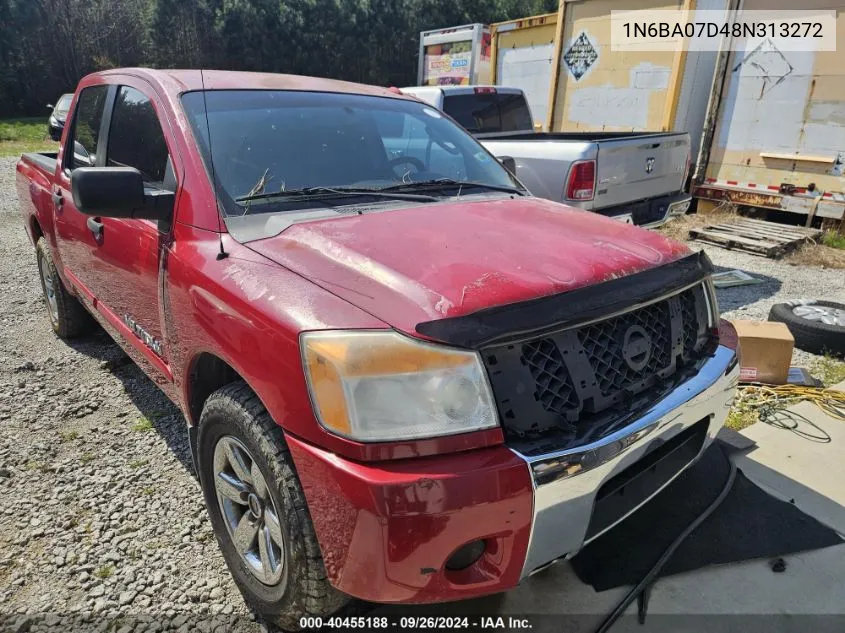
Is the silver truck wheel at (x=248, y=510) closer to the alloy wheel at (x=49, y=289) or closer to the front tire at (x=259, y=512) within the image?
the front tire at (x=259, y=512)

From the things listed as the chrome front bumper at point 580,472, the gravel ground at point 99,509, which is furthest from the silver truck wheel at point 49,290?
the chrome front bumper at point 580,472

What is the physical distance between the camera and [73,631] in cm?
205

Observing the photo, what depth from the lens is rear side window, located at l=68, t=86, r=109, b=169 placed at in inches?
128

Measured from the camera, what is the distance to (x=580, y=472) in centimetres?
157

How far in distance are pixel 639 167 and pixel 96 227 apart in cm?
437

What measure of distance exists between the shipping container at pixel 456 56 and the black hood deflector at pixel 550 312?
1139 centimetres

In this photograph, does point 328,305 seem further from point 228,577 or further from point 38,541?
point 38,541

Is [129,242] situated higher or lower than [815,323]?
higher

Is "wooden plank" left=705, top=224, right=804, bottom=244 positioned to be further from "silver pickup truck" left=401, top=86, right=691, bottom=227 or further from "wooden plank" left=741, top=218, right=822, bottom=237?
"silver pickup truck" left=401, top=86, right=691, bottom=227

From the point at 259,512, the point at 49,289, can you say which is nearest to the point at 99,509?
the point at 259,512

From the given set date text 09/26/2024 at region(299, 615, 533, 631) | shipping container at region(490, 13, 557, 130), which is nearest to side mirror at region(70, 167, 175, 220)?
date text 09/26/2024 at region(299, 615, 533, 631)

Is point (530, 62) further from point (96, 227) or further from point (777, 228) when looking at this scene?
point (96, 227)

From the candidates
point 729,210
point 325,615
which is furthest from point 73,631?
point 729,210

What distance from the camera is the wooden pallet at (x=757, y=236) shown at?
276 inches
